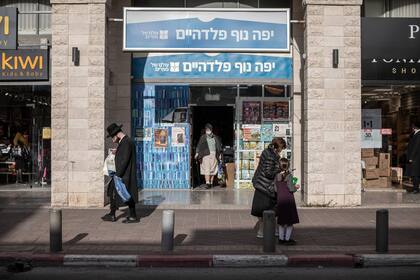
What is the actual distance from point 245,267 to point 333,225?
3291 millimetres

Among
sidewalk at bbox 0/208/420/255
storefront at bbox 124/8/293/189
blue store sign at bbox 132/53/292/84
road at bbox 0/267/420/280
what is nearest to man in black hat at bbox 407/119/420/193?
sidewalk at bbox 0/208/420/255

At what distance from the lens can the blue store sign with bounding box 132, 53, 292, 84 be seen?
1588cm

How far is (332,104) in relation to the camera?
13.6 m

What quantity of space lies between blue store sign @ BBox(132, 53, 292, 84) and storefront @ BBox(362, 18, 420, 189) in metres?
2.27

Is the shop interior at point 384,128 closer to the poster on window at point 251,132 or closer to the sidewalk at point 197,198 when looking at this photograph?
the sidewalk at point 197,198

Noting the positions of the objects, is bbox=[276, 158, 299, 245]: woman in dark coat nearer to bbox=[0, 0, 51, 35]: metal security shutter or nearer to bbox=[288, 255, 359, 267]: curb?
bbox=[288, 255, 359, 267]: curb

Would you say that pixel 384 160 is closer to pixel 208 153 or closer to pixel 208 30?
pixel 208 153

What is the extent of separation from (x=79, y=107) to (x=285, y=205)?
6144 mm

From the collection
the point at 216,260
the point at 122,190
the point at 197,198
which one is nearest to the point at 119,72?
the point at 197,198

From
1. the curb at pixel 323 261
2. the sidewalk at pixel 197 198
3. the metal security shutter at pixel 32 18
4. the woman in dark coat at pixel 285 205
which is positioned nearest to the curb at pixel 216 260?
the curb at pixel 323 261

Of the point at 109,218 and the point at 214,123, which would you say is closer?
the point at 109,218

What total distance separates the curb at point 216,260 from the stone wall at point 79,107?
4856 mm

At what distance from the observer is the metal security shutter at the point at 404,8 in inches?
636

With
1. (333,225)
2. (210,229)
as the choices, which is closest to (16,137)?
(210,229)
